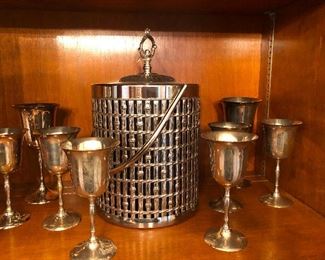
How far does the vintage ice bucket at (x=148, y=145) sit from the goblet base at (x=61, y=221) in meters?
0.09

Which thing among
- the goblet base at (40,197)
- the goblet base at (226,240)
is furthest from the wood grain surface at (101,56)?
the goblet base at (226,240)

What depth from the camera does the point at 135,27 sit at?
1.18 m

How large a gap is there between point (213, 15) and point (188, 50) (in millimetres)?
162

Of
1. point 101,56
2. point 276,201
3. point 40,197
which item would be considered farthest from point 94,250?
point 101,56

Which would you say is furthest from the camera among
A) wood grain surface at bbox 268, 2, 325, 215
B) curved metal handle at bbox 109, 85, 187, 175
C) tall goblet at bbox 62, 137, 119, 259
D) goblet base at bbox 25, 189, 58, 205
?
goblet base at bbox 25, 189, 58, 205

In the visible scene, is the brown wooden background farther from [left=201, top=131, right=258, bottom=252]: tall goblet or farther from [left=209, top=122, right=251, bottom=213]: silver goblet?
[left=201, top=131, right=258, bottom=252]: tall goblet

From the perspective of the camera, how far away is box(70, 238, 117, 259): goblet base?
0.74 metres

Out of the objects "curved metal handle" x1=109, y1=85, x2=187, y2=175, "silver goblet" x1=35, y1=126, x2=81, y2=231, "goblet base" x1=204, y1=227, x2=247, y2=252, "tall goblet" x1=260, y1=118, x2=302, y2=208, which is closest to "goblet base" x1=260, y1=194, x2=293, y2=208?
"tall goblet" x1=260, y1=118, x2=302, y2=208

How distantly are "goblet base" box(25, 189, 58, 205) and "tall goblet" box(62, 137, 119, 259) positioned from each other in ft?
1.10

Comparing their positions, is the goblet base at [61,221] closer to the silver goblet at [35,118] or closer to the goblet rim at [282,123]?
the silver goblet at [35,118]

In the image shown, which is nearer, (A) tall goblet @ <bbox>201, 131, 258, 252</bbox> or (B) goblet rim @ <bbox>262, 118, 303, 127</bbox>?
(A) tall goblet @ <bbox>201, 131, 258, 252</bbox>

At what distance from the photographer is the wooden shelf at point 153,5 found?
39.9 inches

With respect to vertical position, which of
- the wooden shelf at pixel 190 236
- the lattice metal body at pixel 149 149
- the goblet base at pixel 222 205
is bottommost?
the wooden shelf at pixel 190 236

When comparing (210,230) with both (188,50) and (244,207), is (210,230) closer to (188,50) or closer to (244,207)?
(244,207)
